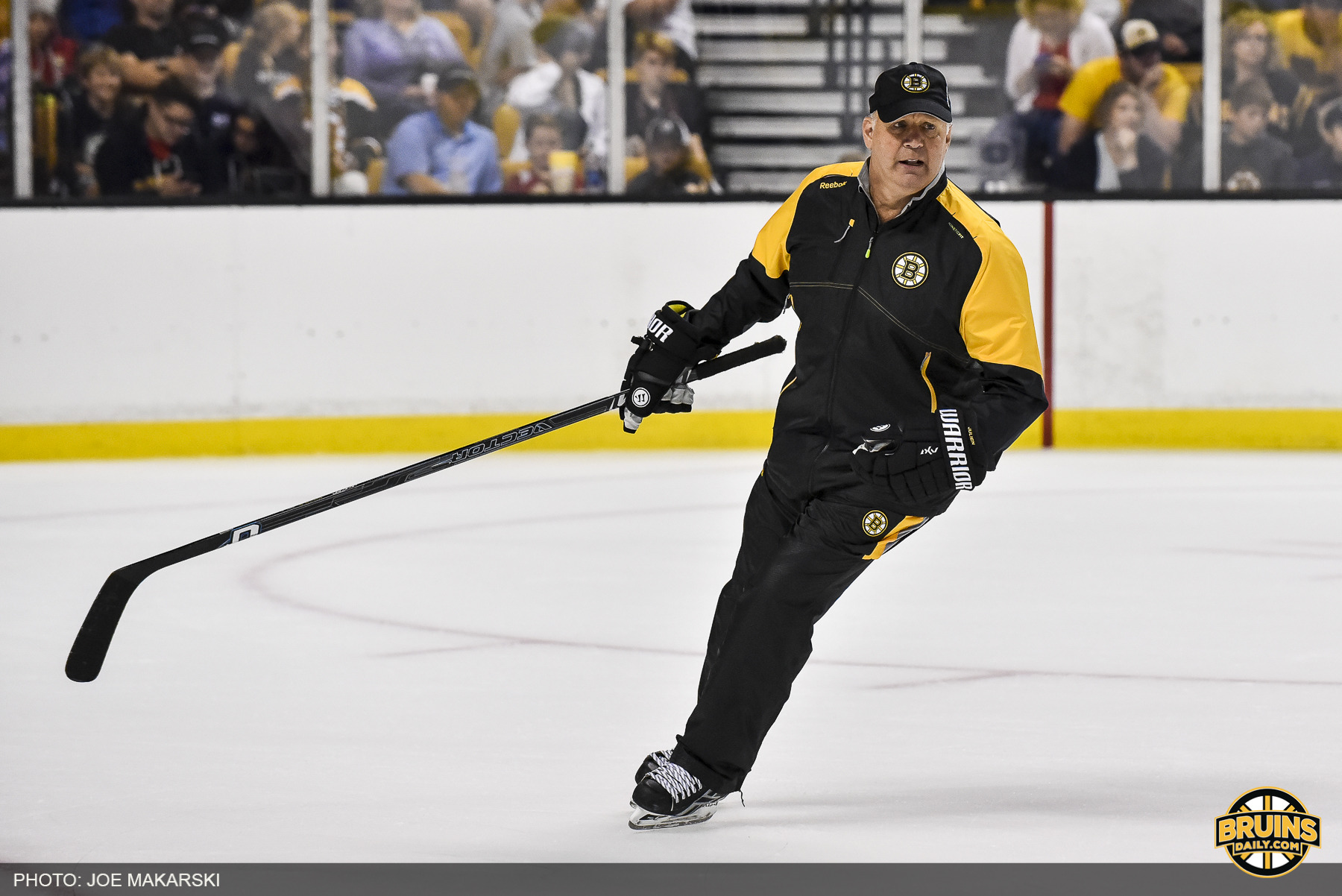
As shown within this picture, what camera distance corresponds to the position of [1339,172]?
9234 millimetres

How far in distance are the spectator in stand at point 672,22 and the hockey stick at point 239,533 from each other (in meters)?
6.03

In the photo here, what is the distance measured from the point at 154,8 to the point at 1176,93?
16.2ft

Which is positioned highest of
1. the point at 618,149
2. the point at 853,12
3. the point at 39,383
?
the point at 853,12

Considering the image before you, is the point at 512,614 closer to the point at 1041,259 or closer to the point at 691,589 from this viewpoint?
the point at 691,589

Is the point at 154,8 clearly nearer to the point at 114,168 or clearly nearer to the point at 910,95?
the point at 114,168

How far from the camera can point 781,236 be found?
3070 millimetres

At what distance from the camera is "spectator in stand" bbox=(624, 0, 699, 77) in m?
9.10

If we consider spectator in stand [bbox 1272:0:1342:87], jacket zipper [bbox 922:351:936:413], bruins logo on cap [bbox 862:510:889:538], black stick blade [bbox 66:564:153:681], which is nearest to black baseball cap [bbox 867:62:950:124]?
jacket zipper [bbox 922:351:936:413]

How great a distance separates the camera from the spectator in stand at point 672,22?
9102mm

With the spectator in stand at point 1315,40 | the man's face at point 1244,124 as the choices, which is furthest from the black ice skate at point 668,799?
the spectator in stand at point 1315,40

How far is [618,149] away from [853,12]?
54.6 inches

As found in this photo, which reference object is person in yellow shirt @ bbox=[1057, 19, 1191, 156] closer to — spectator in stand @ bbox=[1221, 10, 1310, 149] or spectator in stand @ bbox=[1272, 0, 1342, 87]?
spectator in stand @ bbox=[1221, 10, 1310, 149]
